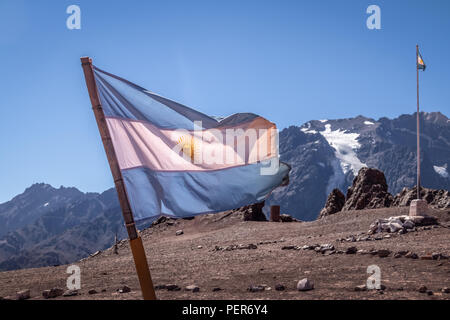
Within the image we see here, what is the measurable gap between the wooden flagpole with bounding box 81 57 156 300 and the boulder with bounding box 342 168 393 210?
48219 mm

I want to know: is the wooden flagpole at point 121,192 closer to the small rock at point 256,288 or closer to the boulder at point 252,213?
the small rock at point 256,288

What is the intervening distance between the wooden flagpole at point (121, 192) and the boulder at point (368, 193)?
48219 mm

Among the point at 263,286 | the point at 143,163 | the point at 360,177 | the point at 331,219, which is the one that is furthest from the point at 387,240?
the point at 360,177

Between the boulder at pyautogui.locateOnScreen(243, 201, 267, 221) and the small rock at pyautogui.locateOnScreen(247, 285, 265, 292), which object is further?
the boulder at pyautogui.locateOnScreen(243, 201, 267, 221)

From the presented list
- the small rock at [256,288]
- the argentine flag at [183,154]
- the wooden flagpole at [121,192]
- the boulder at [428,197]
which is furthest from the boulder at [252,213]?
the wooden flagpole at [121,192]

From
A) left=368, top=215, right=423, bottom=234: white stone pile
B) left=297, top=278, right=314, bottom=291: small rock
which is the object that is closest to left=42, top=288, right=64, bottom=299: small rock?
left=297, top=278, right=314, bottom=291: small rock

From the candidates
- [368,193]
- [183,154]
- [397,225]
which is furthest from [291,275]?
[368,193]

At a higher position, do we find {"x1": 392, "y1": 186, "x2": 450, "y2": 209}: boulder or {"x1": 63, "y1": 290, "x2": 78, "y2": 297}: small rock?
{"x1": 63, "y1": 290, "x2": 78, "y2": 297}: small rock

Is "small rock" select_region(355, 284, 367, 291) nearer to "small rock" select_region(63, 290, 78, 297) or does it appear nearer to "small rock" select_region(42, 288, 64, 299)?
"small rock" select_region(63, 290, 78, 297)

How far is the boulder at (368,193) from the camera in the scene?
171ft

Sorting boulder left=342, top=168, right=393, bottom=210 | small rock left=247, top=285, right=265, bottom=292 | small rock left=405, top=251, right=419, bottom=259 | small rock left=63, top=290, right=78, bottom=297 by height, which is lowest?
boulder left=342, top=168, right=393, bottom=210

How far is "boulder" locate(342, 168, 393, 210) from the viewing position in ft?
171
